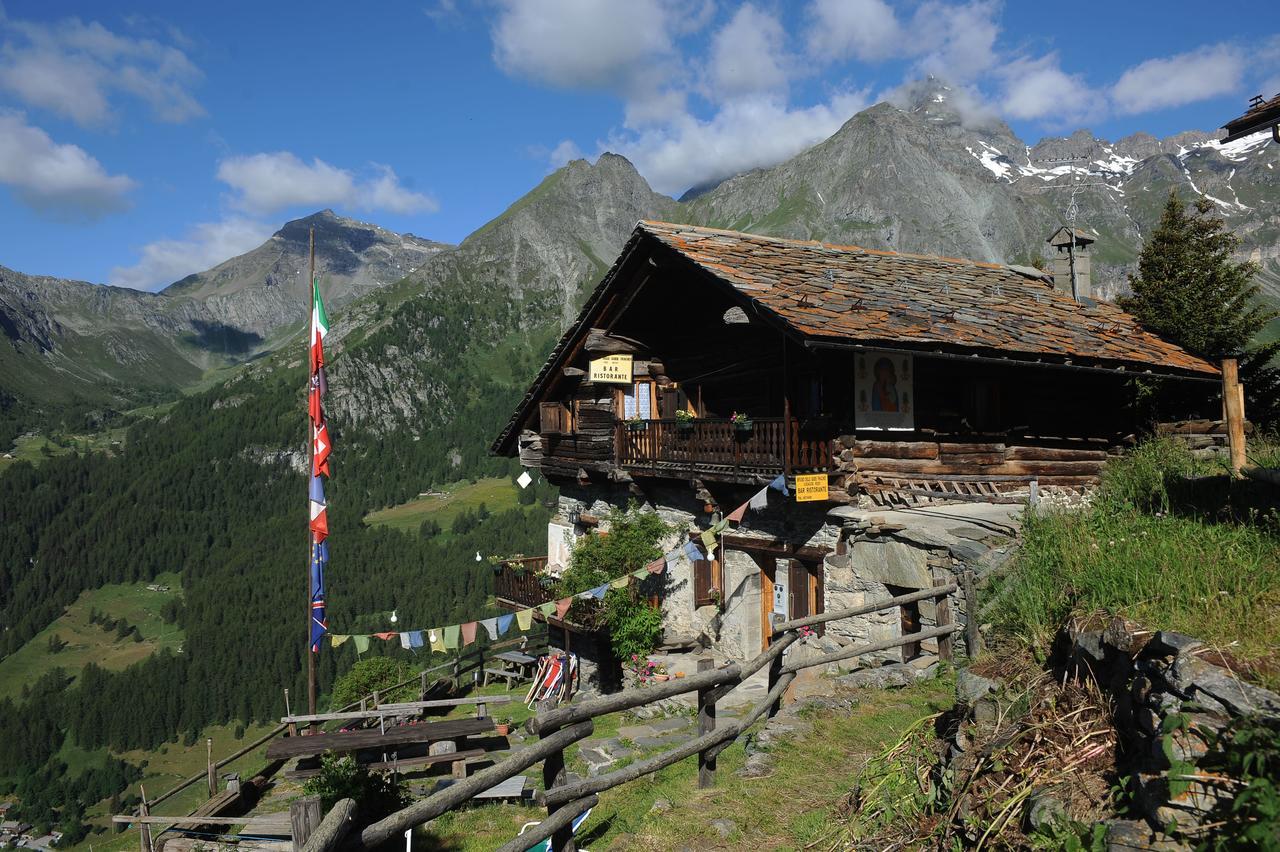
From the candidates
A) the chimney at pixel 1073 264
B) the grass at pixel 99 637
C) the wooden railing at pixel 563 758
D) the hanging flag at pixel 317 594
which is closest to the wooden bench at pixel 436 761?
the hanging flag at pixel 317 594

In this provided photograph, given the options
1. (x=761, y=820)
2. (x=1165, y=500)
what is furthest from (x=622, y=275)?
(x=761, y=820)

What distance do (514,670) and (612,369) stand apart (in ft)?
41.0

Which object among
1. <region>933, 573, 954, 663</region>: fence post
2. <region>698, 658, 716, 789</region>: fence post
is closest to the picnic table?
<region>933, 573, 954, 663</region>: fence post

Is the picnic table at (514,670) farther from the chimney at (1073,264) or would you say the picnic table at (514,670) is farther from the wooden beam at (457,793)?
the wooden beam at (457,793)

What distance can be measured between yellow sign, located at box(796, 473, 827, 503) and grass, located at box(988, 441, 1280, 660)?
424 cm

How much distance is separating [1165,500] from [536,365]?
18673 centimetres

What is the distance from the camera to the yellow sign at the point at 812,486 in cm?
1264

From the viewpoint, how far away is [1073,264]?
59.2 ft

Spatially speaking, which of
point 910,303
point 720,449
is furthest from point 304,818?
point 910,303

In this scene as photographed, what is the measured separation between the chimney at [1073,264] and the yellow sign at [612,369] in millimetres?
9527

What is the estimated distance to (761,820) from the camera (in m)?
6.19

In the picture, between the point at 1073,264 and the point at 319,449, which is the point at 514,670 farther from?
the point at 1073,264

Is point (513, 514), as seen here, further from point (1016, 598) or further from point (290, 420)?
point (1016, 598)

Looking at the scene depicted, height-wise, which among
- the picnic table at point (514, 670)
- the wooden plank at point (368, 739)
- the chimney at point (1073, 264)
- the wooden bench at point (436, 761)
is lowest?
the picnic table at point (514, 670)
